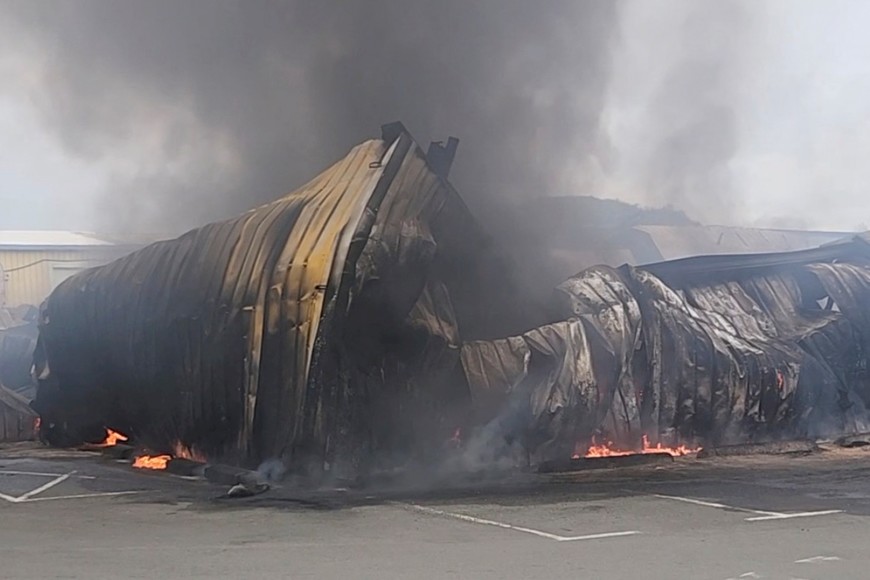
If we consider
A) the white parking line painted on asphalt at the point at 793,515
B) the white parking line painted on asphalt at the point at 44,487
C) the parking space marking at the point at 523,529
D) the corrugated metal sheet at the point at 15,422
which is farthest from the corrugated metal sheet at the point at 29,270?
the white parking line painted on asphalt at the point at 793,515

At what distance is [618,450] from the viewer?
13.0 m

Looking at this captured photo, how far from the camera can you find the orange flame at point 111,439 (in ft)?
50.4

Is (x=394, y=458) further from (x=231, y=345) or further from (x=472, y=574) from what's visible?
(x=472, y=574)

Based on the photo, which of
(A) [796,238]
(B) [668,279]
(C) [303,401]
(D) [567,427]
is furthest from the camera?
(A) [796,238]

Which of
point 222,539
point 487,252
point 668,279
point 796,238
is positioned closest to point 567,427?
point 487,252

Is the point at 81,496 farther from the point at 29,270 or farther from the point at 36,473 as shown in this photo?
the point at 29,270

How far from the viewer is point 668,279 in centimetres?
1455

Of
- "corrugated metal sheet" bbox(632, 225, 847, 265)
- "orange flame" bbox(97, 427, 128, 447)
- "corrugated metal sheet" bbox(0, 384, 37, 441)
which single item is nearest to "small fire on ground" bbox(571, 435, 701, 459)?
"orange flame" bbox(97, 427, 128, 447)

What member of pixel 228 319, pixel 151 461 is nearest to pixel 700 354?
pixel 228 319

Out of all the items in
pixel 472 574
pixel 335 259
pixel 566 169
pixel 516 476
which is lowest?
pixel 472 574

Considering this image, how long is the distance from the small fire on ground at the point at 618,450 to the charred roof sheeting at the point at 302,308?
1917 millimetres

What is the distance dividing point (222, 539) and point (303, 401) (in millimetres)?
3264

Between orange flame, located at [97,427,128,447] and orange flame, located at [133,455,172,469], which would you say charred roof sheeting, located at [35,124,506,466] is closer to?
orange flame, located at [133,455,172,469]

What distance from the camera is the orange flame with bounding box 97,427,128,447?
15.4m
